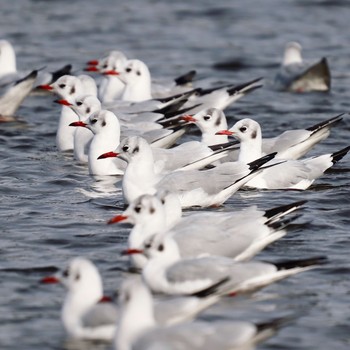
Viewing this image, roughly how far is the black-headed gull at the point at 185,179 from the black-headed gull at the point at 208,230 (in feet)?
6.00

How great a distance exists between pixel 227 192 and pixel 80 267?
3840 millimetres

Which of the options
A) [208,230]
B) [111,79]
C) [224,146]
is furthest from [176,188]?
[111,79]

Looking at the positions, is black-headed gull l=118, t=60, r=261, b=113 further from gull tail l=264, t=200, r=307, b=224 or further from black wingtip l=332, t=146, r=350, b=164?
gull tail l=264, t=200, r=307, b=224

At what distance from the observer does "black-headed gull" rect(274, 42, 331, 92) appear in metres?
19.5

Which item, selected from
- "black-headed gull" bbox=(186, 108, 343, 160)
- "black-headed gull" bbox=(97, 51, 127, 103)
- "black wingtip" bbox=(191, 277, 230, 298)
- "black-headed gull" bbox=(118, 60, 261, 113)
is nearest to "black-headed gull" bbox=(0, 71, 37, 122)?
"black-headed gull" bbox=(97, 51, 127, 103)

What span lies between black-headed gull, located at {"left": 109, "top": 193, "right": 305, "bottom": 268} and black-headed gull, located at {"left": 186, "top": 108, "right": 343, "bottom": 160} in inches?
128

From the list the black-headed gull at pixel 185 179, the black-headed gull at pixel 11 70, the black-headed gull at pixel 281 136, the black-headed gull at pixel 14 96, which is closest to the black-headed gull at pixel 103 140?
the black-headed gull at pixel 281 136

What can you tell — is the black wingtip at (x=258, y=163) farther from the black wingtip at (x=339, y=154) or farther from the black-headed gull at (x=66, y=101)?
the black-headed gull at (x=66, y=101)

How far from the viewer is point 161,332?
7715 millimetres

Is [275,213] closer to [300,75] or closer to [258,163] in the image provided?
[258,163]

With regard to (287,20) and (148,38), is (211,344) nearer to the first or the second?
(148,38)

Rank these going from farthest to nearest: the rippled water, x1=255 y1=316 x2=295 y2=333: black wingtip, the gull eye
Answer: the rippled water → x1=255 y1=316 x2=295 y2=333: black wingtip → the gull eye

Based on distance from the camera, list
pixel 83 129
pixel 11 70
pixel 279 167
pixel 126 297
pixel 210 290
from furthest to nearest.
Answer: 1. pixel 11 70
2. pixel 83 129
3. pixel 279 167
4. pixel 210 290
5. pixel 126 297

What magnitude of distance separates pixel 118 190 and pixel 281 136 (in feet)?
6.56
